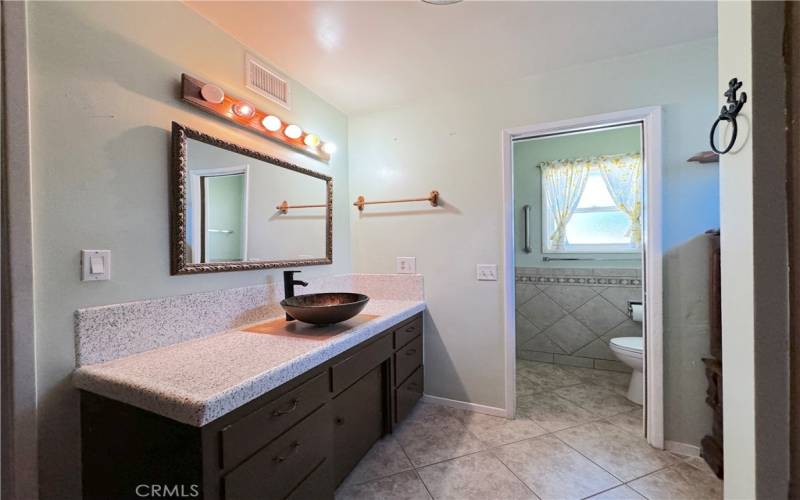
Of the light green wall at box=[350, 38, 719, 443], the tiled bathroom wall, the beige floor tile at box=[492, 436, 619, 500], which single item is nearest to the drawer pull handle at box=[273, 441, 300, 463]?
the beige floor tile at box=[492, 436, 619, 500]

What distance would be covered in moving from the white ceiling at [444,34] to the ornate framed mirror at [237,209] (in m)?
0.60

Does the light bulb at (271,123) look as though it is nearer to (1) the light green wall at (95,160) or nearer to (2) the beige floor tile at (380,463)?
(1) the light green wall at (95,160)

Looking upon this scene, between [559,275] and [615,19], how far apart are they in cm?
225

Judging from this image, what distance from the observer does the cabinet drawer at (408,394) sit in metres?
1.94

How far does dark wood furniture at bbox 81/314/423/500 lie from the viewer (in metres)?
0.84

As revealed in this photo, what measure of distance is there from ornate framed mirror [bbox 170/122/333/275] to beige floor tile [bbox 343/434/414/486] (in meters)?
1.21

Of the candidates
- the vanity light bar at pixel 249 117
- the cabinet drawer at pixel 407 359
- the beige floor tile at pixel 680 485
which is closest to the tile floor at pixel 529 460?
the beige floor tile at pixel 680 485

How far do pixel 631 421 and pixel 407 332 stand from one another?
164 centimetres

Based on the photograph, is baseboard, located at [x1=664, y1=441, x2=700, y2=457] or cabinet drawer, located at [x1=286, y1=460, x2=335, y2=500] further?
baseboard, located at [x1=664, y1=441, x2=700, y2=457]

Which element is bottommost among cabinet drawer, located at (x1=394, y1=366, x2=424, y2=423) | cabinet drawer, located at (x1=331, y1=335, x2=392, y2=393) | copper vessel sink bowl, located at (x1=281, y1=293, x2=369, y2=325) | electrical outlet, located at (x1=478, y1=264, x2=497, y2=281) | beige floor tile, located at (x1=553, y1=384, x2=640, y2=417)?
beige floor tile, located at (x1=553, y1=384, x2=640, y2=417)

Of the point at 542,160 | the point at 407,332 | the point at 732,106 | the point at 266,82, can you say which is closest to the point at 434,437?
the point at 407,332

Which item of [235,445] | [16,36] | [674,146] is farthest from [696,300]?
[16,36]

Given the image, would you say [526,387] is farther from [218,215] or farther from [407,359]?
[218,215]

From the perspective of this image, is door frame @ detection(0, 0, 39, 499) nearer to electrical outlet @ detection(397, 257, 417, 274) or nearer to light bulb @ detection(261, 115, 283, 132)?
light bulb @ detection(261, 115, 283, 132)
